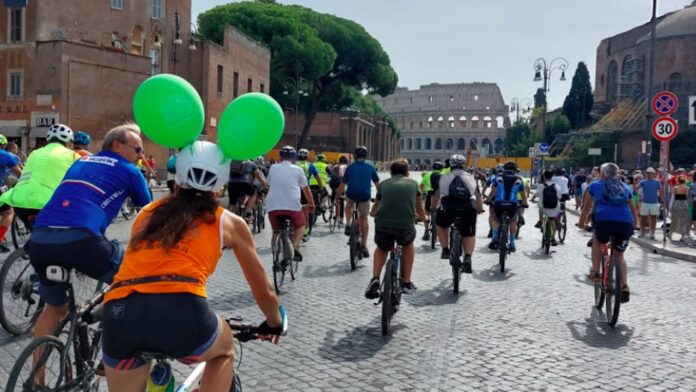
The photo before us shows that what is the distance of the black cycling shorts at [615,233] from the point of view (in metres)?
7.44

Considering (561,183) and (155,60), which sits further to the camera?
(155,60)

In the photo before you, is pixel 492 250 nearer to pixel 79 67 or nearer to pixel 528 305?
pixel 528 305

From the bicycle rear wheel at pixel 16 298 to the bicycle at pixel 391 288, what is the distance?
9.69 ft

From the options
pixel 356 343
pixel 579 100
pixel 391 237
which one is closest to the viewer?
pixel 356 343

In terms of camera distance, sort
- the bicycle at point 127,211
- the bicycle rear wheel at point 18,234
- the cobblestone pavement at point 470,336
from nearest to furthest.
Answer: the cobblestone pavement at point 470,336, the bicycle rear wheel at point 18,234, the bicycle at point 127,211

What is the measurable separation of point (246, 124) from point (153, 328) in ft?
3.25

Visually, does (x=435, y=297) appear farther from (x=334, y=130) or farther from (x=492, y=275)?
(x=334, y=130)

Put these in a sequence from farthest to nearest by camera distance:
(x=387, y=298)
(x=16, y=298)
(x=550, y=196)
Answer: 1. (x=550, y=196)
2. (x=387, y=298)
3. (x=16, y=298)

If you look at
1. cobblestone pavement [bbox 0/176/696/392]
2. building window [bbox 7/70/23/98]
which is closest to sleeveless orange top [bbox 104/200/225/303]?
cobblestone pavement [bbox 0/176/696/392]

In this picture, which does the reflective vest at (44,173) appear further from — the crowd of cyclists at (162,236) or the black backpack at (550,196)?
the black backpack at (550,196)

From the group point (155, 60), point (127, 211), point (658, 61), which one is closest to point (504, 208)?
point (127, 211)

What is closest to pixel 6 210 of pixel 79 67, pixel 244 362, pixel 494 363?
pixel 244 362

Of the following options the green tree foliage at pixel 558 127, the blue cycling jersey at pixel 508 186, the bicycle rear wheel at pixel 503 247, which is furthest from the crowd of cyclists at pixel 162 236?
the green tree foliage at pixel 558 127

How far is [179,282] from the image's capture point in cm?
264
